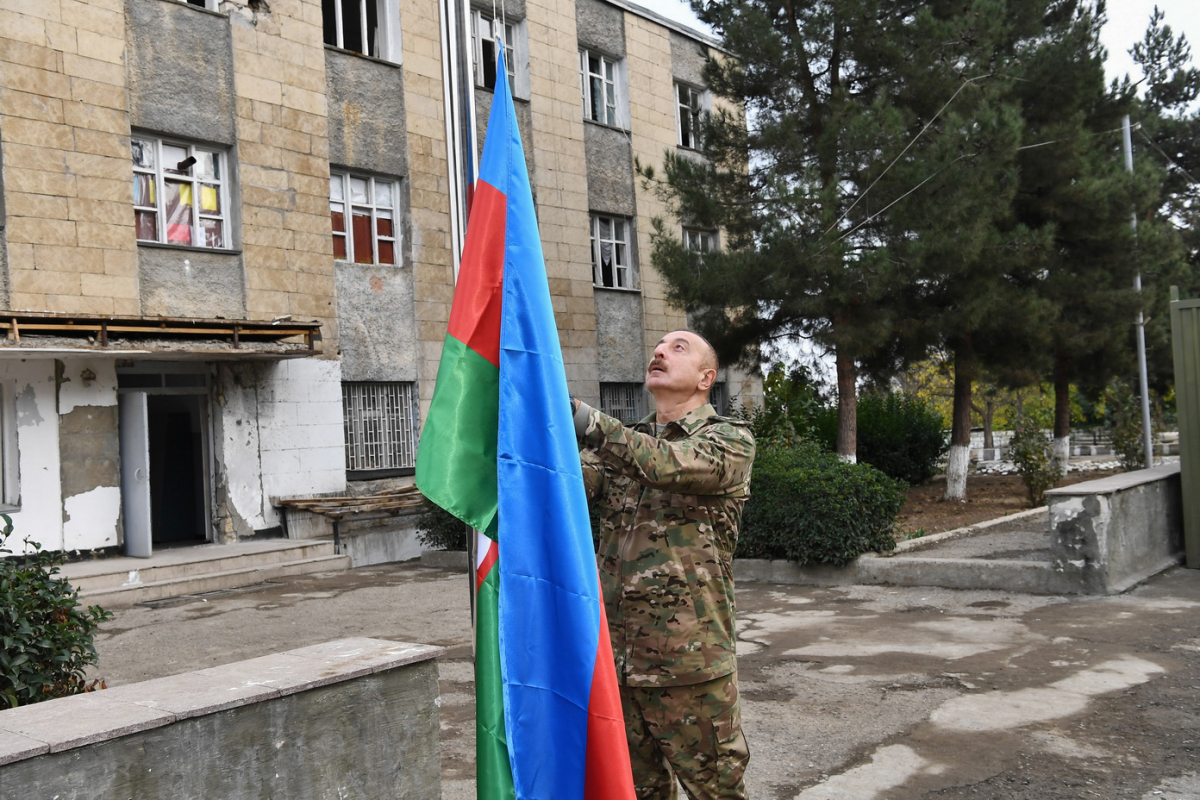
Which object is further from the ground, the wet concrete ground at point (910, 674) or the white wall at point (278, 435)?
the white wall at point (278, 435)

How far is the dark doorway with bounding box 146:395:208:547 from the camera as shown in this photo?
15.4 meters

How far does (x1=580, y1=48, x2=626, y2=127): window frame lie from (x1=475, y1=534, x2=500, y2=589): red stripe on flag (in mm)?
17794

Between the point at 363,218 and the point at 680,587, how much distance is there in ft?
45.1

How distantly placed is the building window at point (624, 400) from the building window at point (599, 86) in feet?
17.8

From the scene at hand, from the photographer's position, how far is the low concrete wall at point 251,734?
269 centimetres

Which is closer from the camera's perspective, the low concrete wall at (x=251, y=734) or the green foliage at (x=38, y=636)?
the low concrete wall at (x=251, y=734)


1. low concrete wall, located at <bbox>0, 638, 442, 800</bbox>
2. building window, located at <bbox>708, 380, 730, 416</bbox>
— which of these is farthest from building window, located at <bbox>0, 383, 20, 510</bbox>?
building window, located at <bbox>708, 380, 730, 416</bbox>

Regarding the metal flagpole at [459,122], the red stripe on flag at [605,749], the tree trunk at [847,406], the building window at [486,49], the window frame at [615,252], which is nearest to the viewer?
the red stripe on flag at [605,749]

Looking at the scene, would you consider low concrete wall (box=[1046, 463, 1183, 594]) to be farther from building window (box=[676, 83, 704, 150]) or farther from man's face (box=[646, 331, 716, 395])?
building window (box=[676, 83, 704, 150])

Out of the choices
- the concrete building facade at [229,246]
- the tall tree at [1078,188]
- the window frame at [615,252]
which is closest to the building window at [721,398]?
the window frame at [615,252]

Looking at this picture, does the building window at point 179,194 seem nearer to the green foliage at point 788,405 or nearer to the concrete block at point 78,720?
the green foliage at point 788,405

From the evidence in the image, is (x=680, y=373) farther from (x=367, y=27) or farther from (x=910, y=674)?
(x=367, y=27)

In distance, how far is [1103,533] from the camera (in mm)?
9023

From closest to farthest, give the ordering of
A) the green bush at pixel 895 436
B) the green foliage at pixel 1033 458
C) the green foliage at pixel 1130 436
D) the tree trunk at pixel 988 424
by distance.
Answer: the green foliage at pixel 1033 458
the green foliage at pixel 1130 436
the green bush at pixel 895 436
the tree trunk at pixel 988 424
